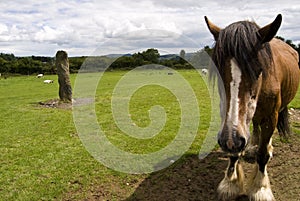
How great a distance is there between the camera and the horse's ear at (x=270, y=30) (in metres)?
3.08

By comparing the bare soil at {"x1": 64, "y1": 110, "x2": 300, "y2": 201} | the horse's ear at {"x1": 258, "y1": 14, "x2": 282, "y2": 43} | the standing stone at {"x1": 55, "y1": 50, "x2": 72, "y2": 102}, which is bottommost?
the bare soil at {"x1": 64, "y1": 110, "x2": 300, "y2": 201}

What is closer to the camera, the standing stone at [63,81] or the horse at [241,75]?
the horse at [241,75]

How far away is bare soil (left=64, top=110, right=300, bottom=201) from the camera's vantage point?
4.42 meters

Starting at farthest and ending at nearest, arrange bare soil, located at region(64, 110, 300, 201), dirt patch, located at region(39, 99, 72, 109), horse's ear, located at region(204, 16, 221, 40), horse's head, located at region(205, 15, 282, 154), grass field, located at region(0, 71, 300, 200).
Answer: dirt patch, located at region(39, 99, 72, 109) → grass field, located at region(0, 71, 300, 200) → bare soil, located at region(64, 110, 300, 201) → horse's ear, located at region(204, 16, 221, 40) → horse's head, located at region(205, 15, 282, 154)

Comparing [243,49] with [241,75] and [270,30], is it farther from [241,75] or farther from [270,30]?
[270,30]

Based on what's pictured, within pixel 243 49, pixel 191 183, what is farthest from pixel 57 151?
pixel 243 49

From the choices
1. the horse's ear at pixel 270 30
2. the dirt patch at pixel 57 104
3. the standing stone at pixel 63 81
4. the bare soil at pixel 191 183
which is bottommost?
the bare soil at pixel 191 183

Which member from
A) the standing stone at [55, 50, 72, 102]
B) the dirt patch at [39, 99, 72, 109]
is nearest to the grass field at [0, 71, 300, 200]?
the dirt patch at [39, 99, 72, 109]

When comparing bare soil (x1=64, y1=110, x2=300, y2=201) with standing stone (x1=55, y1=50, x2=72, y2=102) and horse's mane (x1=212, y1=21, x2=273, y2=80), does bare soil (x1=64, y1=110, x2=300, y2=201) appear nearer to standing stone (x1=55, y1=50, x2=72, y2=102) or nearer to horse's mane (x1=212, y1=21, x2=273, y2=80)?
horse's mane (x1=212, y1=21, x2=273, y2=80)

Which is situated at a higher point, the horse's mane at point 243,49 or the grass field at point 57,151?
the horse's mane at point 243,49

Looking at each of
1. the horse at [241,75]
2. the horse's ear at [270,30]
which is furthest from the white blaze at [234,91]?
the horse's ear at [270,30]

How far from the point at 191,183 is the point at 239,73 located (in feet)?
7.55

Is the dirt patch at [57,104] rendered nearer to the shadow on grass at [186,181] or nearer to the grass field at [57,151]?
the grass field at [57,151]

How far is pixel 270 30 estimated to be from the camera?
10.3 ft
